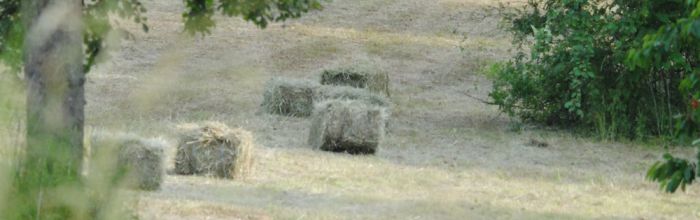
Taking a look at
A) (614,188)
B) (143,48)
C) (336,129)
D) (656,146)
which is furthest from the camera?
(143,48)

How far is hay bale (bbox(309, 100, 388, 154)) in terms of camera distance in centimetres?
1237

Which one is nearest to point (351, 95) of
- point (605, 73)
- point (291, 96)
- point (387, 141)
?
point (387, 141)

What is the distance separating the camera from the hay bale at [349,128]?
12367 millimetres

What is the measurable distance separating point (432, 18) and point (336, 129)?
11.8 m

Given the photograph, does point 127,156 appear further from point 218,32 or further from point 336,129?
point 218,32

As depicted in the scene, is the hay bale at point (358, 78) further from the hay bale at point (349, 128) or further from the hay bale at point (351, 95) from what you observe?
the hay bale at point (349, 128)

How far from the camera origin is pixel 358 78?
50.6ft

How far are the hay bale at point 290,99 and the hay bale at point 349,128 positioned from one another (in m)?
2.38

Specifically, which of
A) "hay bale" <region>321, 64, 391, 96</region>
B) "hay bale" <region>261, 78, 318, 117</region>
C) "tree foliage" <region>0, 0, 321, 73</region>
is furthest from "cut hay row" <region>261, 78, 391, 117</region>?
"tree foliage" <region>0, 0, 321, 73</region>

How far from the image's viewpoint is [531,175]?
1153 cm

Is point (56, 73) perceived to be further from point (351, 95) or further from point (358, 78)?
point (358, 78)

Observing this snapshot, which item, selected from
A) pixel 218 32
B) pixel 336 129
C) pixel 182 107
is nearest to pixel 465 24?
pixel 218 32

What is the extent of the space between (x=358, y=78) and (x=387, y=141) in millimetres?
2057

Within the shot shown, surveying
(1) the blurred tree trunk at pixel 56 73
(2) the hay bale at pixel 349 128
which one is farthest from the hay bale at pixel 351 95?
(1) the blurred tree trunk at pixel 56 73
